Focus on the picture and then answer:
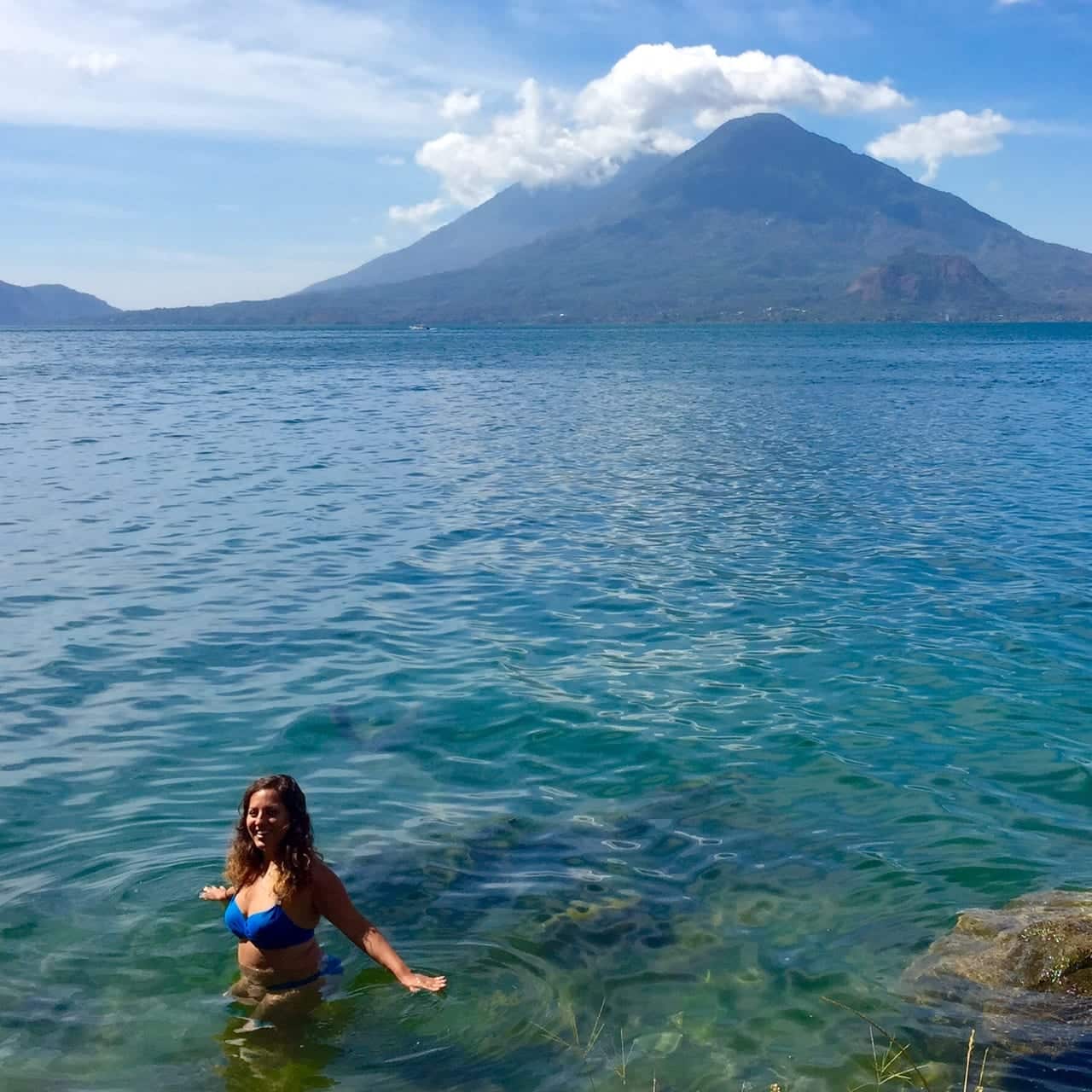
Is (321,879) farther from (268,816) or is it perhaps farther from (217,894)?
→ (217,894)

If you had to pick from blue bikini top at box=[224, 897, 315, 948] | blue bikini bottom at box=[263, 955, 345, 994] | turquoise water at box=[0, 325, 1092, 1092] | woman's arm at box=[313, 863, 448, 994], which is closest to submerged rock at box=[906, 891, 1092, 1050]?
turquoise water at box=[0, 325, 1092, 1092]

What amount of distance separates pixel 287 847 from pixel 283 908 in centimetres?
48

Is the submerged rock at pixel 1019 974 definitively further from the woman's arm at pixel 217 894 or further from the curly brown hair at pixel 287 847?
the woman's arm at pixel 217 894

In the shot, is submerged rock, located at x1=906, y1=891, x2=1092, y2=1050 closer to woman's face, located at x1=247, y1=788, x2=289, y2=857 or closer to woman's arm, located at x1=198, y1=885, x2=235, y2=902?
woman's face, located at x1=247, y1=788, x2=289, y2=857

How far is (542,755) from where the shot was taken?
12.4m

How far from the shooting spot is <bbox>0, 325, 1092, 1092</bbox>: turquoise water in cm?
782

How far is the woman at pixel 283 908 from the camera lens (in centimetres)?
722

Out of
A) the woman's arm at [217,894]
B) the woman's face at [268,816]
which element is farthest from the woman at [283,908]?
the woman's arm at [217,894]

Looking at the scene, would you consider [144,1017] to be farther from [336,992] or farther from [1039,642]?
[1039,642]

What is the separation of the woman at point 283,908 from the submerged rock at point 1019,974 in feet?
10.8

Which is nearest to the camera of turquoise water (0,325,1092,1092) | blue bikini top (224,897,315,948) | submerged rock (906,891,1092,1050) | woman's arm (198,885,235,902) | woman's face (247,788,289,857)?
woman's face (247,788,289,857)

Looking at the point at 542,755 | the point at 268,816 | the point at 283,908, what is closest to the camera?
the point at 268,816

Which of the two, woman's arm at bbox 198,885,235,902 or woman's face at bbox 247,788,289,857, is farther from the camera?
woman's arm at bbox 198,885,235,902

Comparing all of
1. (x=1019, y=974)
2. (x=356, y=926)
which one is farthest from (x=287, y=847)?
(x=1019, y=974)
